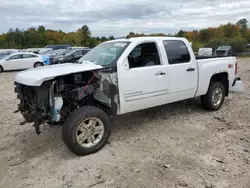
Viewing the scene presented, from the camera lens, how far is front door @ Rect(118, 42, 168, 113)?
13.6 feet

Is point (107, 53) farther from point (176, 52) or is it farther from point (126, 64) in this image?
point (176, 52)

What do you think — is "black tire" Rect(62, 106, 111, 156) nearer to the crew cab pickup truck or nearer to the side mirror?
the crew cab pickup truck

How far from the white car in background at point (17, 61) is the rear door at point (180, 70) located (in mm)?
15269

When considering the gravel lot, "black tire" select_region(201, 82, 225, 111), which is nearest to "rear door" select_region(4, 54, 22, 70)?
the gravel lot

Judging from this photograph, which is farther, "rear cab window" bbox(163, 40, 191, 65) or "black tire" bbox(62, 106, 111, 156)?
"rear cab window" bbox(163, 40, 191, 65)

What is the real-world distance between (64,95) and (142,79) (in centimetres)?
141

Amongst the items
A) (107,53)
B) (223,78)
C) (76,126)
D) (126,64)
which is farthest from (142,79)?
(223,78)

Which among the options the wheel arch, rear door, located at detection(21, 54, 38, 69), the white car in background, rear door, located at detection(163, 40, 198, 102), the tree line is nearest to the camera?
rear door, located at detection(163, 40, 198, 102)

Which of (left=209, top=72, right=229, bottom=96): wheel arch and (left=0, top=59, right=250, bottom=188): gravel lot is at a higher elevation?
(left=209, top=72, right=229, bottom=96): wheel arch

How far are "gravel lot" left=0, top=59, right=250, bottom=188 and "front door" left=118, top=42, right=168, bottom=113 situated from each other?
708 mm

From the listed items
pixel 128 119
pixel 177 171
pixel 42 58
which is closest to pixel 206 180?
pixel 177 171

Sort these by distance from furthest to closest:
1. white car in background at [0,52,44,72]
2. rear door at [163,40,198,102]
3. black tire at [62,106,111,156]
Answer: white car in background at [0,52,44,72], rear door at [163,40,198,102], black tire at [62,106,111,156]

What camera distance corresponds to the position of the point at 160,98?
4.70 meters

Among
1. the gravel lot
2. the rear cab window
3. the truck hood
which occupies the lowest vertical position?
the gravel lot
